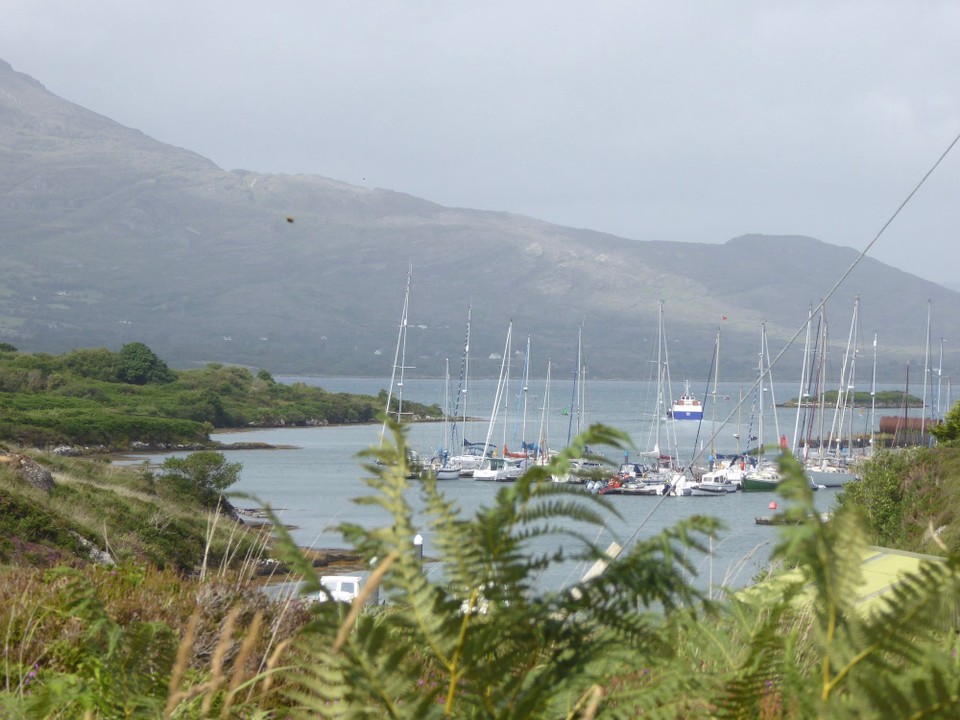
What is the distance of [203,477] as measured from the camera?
36.7 metres

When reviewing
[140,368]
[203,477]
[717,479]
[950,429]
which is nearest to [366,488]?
[203,477]

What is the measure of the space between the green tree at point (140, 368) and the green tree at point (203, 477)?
5379cm

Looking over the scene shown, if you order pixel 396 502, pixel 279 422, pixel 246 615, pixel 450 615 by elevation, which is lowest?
pixel 279 422

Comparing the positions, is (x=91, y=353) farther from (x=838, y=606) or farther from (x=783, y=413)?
(x=838, y=606)

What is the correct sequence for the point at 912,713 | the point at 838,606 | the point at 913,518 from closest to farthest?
the point at 912,713, the point at 838,606, the point at 913,518

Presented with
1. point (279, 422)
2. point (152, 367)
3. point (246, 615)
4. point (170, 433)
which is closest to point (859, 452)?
point (170, 433)

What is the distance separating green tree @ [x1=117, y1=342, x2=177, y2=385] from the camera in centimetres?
8862

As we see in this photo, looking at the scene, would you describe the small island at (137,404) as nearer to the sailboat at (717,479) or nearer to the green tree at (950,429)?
the sailboat at (717,479)

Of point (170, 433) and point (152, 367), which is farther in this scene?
point (152, 367)

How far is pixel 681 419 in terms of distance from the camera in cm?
11238

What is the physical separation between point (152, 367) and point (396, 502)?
93038mm

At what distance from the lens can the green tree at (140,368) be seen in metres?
88.6

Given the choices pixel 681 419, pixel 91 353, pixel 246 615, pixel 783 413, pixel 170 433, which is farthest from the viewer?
pixel 783 413

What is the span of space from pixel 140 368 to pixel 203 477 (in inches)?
2180
